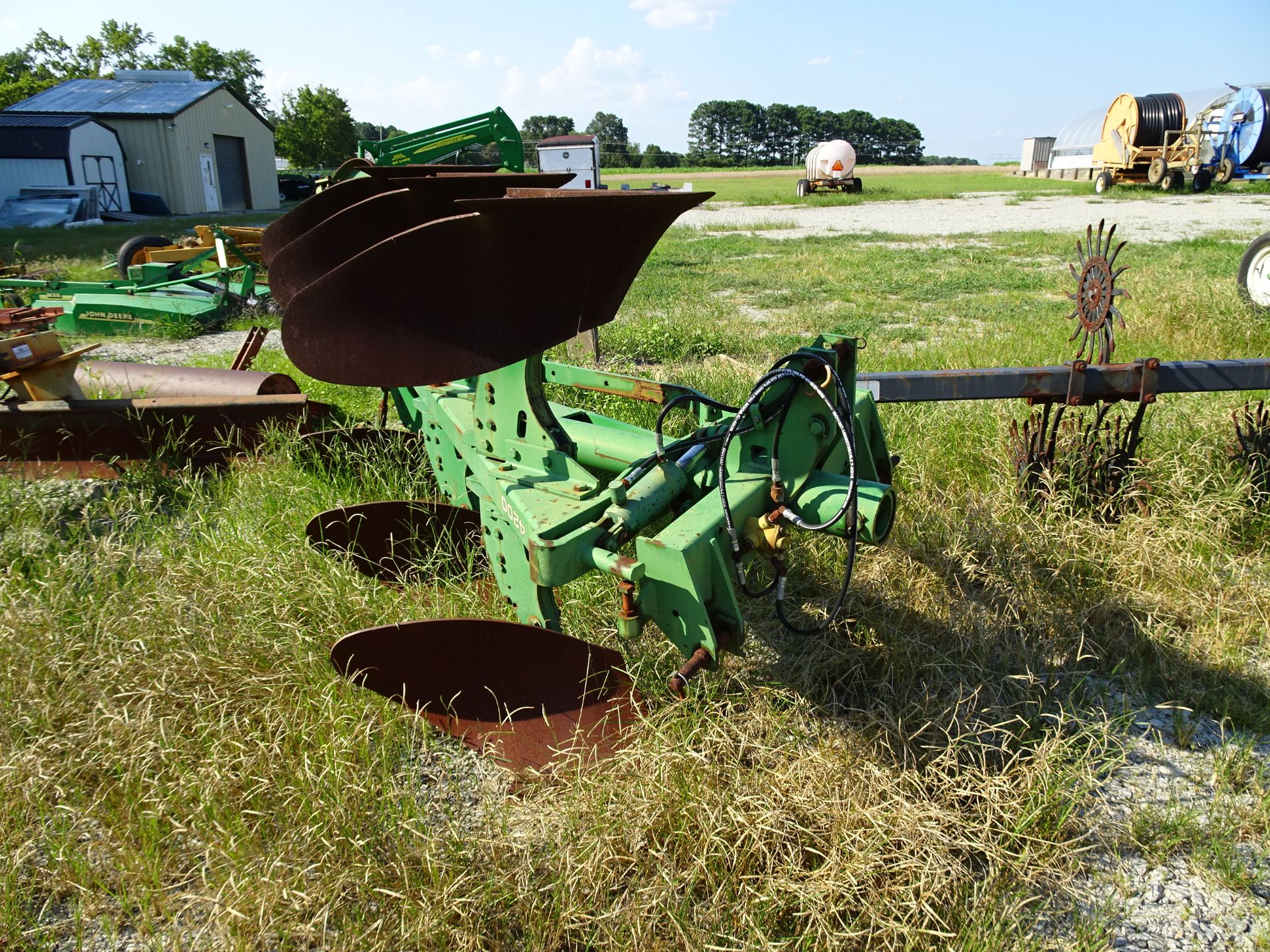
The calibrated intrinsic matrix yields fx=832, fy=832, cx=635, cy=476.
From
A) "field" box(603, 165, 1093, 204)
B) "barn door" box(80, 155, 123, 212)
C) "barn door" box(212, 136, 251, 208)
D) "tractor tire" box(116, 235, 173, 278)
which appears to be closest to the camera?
"tractor tire" box(116, 235, 173, 278)

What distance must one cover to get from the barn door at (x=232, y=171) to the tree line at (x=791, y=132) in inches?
2049

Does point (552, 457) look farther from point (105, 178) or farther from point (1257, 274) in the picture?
point (105, 178)

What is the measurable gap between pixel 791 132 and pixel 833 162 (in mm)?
55958

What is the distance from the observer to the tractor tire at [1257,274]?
688 centimetres

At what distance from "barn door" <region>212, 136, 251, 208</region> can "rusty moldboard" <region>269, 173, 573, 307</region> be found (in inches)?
1159

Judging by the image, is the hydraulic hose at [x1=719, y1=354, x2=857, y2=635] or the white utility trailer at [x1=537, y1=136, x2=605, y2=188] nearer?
the hydraulic hose at [x1=719, y1=354, x2=857, y2=635]

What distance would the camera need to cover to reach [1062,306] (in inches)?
342

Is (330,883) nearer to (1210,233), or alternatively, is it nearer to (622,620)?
(622,620)

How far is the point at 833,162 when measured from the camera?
3033 cm

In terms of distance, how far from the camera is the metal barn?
25234 millimetres

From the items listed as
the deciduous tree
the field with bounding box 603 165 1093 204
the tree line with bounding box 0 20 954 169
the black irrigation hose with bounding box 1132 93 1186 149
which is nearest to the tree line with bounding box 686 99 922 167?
the tree line with bounding box 0 20 954 169

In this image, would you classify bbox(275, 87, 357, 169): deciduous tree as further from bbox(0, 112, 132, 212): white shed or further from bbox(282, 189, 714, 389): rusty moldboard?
bbox(282, 189, 714, 389): rusty moldboard

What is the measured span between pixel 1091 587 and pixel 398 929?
274 cm

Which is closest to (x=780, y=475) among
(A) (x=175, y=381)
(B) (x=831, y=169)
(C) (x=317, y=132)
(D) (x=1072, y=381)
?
(D) (x=1072, y=381)
